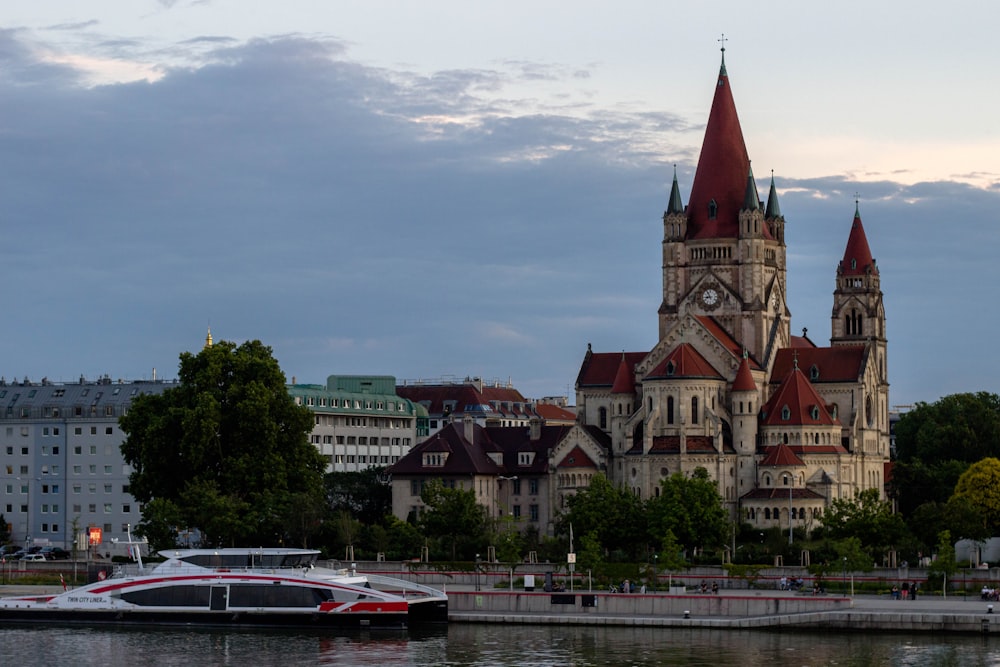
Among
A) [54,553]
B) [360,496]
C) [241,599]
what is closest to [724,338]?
[360,496]

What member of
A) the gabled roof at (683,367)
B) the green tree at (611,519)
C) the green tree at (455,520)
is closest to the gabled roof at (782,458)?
the gabled roof at (683,367)

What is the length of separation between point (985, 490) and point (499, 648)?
63238 mm

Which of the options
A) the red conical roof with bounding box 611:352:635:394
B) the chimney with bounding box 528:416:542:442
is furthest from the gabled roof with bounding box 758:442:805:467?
the chimney with bounding box 528:416:542:442

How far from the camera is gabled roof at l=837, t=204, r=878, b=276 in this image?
541ft

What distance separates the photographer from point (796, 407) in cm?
14088

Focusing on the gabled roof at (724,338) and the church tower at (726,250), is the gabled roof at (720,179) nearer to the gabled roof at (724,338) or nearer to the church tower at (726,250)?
the church tower at (726,250)

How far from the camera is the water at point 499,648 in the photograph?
7525 centimetres

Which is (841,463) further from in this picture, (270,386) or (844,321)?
(270,386)

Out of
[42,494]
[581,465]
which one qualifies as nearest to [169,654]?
[581,465]

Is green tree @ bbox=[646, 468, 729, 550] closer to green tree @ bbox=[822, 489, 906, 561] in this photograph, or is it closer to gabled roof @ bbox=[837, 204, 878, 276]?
green tree @ bbox=[822, 489, 906, 561]

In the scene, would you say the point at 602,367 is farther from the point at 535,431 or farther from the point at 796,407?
the point at 796,407

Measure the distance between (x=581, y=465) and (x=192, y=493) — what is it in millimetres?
36263

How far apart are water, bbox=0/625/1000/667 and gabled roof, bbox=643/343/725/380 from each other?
56.0 metres

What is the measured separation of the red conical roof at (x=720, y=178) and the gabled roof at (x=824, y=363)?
1059 centimetres
